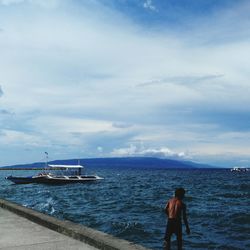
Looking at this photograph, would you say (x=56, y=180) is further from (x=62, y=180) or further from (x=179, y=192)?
(x=179, y=192)

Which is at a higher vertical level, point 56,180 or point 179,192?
point 179,192

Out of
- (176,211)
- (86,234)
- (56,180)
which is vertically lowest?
(56,180)

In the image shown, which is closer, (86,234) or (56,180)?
(86,234)

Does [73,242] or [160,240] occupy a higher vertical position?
[73,242]

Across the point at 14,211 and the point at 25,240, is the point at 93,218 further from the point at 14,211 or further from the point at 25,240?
the point at 25,240

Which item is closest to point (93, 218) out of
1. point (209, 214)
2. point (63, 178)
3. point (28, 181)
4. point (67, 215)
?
point (67, 215)

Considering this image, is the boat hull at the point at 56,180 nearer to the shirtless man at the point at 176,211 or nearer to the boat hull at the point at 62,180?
the boat hull at the point at 62,180

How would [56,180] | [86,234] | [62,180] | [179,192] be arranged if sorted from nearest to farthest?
[86,234] → [179,192] → [56,180] → [62,180]

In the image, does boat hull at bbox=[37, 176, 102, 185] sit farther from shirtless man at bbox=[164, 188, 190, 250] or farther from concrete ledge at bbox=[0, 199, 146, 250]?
shirtless man at bbox=[164, 188, 190, 250]

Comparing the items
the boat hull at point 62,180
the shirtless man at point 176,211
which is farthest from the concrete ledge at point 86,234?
the boat hull at point 62,180

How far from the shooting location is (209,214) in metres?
29.8

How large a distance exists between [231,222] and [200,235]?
19.2 feet

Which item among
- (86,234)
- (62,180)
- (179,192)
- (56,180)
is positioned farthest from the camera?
(62,180)

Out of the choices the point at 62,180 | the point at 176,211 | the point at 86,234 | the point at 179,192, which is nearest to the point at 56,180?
the point at 62,180
